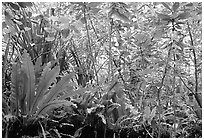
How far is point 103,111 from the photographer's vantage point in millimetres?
1202

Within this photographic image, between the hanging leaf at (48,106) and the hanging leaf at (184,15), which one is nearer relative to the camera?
the hanging leaf at (184,15)

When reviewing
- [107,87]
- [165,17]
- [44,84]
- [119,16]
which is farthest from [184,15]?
[44,84]

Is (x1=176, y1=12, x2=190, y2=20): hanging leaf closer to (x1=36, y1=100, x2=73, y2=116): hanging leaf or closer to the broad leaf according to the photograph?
the broad leaf

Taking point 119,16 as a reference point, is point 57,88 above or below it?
below

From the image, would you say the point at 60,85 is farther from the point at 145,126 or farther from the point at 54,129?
the point at 145,126

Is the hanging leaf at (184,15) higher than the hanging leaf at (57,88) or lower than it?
higher

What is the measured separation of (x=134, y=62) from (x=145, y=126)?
0.38 metres

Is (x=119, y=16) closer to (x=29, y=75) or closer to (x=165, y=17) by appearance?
(x=165, y=17)

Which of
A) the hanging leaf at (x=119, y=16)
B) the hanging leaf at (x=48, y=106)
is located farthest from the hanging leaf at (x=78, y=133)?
the hanging leaf at (x=119, y=16)

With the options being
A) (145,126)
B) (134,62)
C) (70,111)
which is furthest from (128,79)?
(70,111)

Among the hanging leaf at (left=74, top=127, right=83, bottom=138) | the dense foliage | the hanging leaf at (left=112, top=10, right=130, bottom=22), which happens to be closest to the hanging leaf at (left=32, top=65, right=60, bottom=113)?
the dense foliage

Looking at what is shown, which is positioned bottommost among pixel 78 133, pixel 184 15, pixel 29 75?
pixel 78 133

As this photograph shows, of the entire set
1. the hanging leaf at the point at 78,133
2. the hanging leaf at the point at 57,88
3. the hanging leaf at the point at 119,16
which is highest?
the hanging leaf at the point at 119,16

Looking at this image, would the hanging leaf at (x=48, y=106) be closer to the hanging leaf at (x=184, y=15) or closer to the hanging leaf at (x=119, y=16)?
the hanging leaf at (x=119, y=16)
